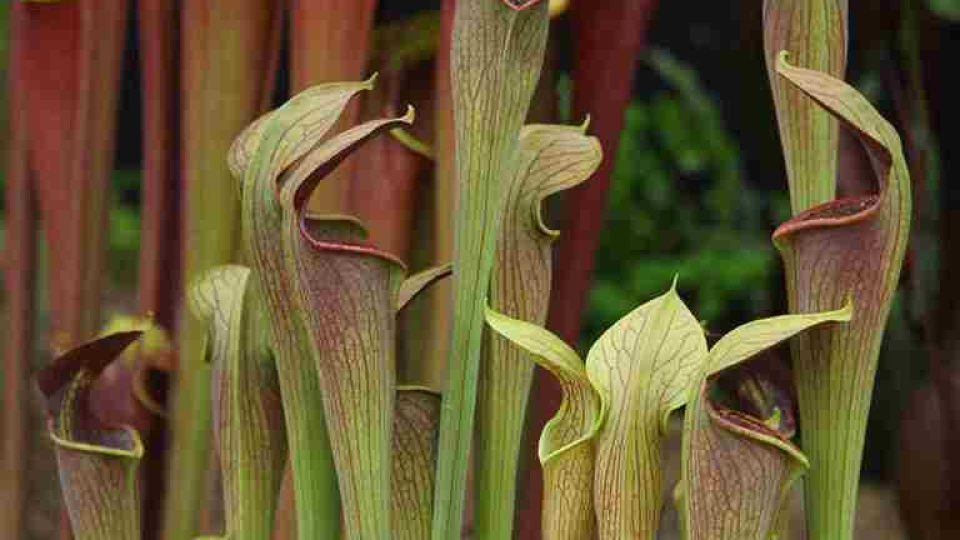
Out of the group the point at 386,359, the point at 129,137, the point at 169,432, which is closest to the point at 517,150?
the point at 386,359

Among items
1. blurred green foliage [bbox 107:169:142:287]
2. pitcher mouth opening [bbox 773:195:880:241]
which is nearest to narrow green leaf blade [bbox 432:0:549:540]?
pitcher mouth opening [bbox 773:195:880:241]

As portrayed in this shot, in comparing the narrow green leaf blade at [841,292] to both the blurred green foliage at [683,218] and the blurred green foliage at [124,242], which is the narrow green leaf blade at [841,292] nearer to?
the blurred green foliage at [683,218]

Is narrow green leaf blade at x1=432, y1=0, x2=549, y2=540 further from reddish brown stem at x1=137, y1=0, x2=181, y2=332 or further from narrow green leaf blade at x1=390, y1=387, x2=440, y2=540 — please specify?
reddish brown stem at x1=137, y1=0, x2=181, y2=332

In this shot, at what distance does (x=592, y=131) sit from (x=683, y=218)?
5.35 feet

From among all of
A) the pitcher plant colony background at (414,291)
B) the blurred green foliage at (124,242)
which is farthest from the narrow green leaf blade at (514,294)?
the blurred green foliage at (124,242)

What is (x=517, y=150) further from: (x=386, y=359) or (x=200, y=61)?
(x=200, y=61)

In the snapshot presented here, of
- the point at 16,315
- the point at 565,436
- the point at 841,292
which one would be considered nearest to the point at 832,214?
the point at 841,292

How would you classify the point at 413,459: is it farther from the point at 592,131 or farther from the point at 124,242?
the point at 124,242

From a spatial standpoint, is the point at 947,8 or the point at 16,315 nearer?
the point at 16,315

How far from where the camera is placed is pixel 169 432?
0.78 m

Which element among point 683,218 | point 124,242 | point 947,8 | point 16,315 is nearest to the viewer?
point 16,315

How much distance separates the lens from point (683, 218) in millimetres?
2289

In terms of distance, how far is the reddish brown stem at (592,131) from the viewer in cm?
67

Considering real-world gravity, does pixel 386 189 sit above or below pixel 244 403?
above
